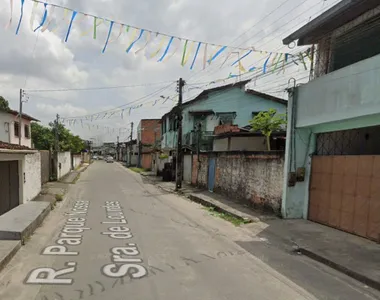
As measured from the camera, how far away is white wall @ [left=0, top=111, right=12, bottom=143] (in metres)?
25.1

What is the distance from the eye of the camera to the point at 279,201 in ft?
34.2

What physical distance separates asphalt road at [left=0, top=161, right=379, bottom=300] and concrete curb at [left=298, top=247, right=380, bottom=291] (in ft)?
0.46

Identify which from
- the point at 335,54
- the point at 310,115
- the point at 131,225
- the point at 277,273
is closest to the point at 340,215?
the point at 310,115

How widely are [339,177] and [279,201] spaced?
94.6 inches

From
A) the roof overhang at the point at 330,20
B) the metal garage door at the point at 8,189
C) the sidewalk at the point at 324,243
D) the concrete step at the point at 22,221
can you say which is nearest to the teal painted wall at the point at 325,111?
the sidewalk at the point at 324,243

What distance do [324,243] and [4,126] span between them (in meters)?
26.3

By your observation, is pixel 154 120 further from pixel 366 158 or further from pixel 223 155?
pixel 366 158

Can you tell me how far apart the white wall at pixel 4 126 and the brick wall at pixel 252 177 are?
18809 millimetres

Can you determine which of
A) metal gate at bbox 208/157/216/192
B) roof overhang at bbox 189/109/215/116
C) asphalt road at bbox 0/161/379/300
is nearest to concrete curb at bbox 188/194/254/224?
asphalt road at bbox 0/161/379/300

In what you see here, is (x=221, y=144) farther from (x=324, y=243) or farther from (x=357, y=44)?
(x=324, y=243)

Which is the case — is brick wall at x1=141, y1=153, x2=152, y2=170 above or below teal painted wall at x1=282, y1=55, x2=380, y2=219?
below

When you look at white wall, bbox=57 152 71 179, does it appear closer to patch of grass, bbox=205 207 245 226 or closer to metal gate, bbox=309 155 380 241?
patch of grass, bbox=205 207 245 226

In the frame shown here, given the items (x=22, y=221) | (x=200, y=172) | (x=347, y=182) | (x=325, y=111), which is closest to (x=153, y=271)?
(x=22, y=221)

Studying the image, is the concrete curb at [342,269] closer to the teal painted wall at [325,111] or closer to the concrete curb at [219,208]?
the concrete curb at [219,208]
